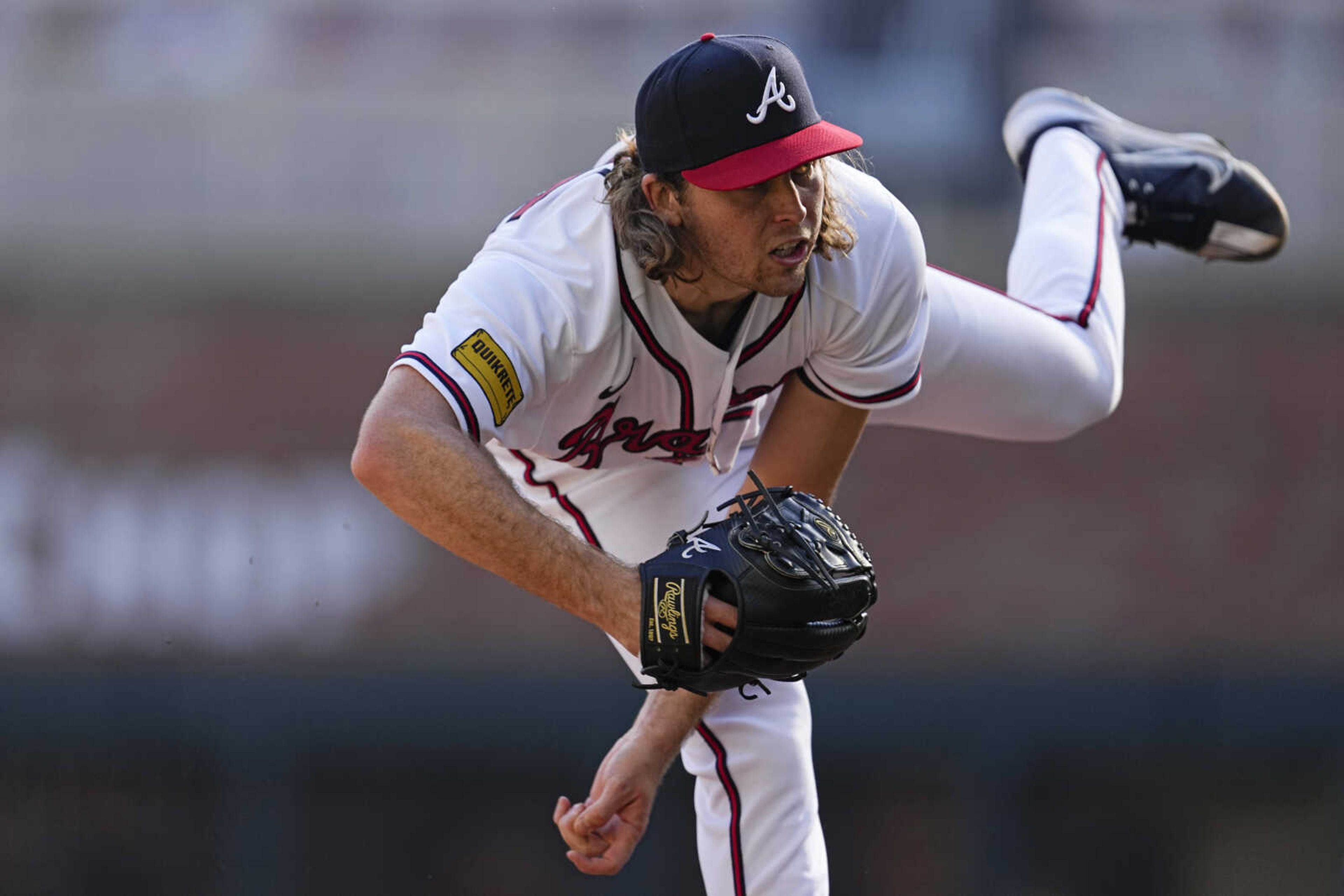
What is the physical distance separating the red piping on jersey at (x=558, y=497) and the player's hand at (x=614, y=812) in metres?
0.24

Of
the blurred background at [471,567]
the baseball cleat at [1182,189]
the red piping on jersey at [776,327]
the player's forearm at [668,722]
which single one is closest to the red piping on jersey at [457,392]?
the red piping on jersey at [776,327]

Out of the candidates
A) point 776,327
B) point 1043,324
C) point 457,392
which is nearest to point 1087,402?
point 1043,324

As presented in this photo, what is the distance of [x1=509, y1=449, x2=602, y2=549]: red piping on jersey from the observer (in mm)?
1593

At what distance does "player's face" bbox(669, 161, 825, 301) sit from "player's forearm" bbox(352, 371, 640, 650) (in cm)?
30

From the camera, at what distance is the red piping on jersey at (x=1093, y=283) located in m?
1.74

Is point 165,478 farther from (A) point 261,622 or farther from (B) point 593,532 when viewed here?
(B) point 593,532

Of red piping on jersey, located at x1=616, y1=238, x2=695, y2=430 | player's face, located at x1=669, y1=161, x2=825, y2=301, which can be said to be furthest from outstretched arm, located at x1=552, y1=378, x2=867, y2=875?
player's face, located at x1=669, y1=161, x2=825, y2=301

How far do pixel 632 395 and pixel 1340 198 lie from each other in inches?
89.1

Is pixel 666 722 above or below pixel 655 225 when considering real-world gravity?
below

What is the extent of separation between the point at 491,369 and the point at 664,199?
235 mm

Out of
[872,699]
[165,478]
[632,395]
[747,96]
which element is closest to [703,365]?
[632,395]

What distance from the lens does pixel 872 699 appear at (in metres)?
2.85

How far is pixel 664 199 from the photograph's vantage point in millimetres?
1274

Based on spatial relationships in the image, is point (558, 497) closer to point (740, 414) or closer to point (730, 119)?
point (740, 414)
